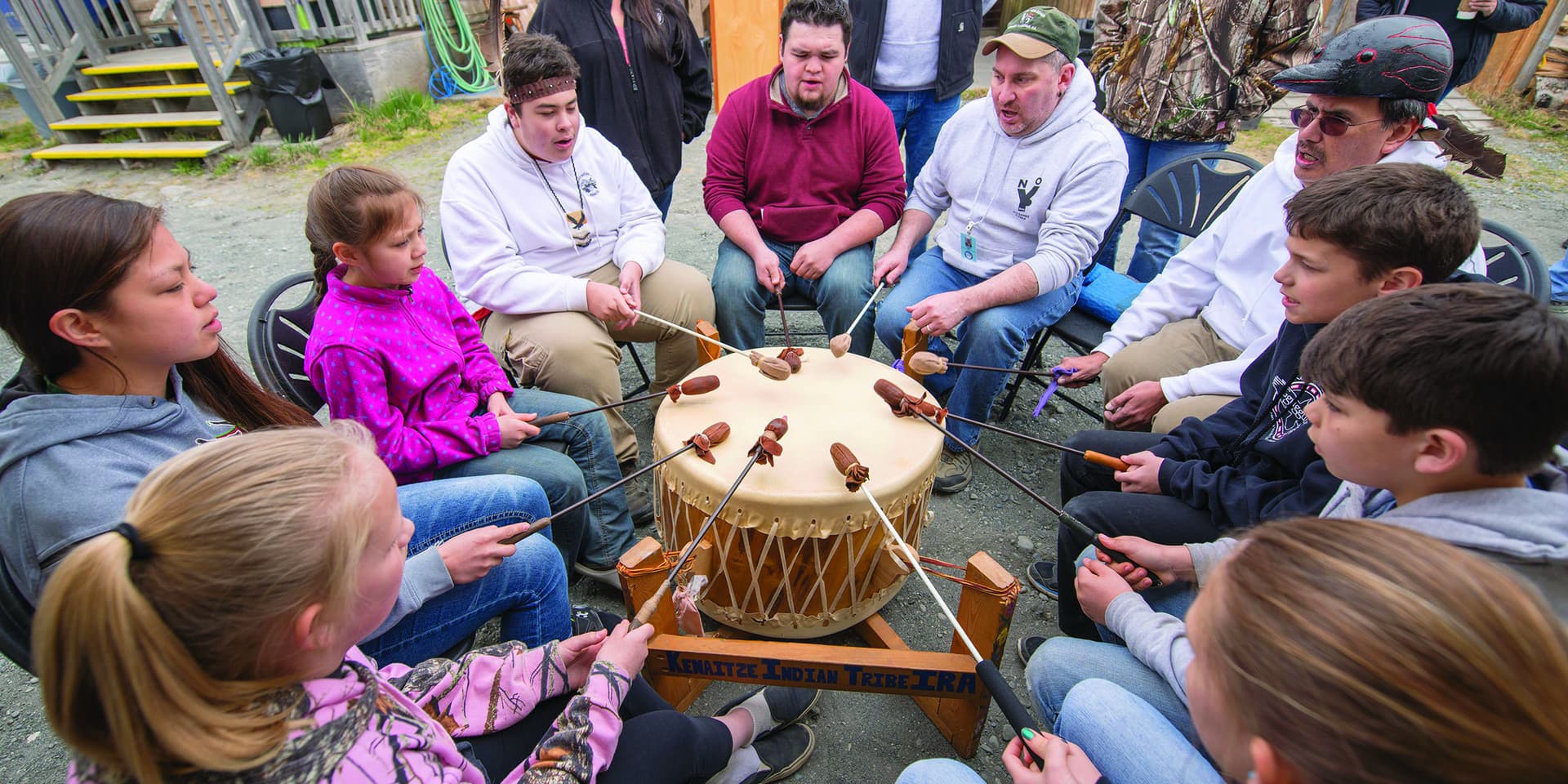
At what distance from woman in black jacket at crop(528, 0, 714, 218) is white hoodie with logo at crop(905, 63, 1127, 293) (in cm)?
133

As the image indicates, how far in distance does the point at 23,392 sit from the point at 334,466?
0.82 m

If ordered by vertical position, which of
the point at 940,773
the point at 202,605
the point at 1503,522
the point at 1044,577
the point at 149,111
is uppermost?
the point at 202,605

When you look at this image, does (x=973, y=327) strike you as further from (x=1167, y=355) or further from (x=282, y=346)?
(x=282, y=346)

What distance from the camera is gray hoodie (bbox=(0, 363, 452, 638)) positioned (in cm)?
120

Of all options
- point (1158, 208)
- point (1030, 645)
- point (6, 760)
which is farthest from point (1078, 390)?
point (6, 760)

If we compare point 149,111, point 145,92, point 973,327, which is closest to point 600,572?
point 973,327

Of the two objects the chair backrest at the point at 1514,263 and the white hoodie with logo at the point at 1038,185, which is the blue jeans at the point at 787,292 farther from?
the chair backrest at the point at 1514,263

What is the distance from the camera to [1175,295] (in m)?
2.62

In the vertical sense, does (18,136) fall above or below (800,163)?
below

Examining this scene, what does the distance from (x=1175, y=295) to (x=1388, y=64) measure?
878mm

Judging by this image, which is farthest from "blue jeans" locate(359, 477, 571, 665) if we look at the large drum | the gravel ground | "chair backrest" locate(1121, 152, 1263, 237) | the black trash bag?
the black trash bag

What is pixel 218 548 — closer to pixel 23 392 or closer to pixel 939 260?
pixel 23 392

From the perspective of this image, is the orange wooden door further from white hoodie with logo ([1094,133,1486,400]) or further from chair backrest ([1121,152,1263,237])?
white hoodie with logo ([1094,133,1486,400])

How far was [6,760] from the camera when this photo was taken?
187cm
